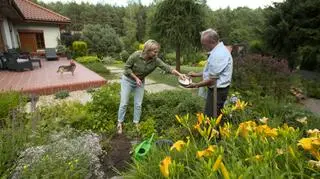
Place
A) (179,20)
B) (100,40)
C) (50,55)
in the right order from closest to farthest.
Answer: (179,20), (50,55), (100,40)

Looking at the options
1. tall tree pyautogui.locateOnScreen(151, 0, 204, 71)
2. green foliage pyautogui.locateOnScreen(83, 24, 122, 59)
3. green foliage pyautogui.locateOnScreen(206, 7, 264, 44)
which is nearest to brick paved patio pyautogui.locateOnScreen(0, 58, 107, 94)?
tall tree pyautogui.locateOnScreen(151, 0, 204, 71)

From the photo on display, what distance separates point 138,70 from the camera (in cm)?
457

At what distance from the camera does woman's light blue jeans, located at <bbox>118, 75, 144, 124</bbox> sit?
4.70 metres

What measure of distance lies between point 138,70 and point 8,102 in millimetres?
2579

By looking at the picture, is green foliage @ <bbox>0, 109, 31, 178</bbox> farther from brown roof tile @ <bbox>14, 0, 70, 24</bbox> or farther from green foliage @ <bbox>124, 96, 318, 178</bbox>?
brown roof tile @ <bbox>14, 0, 70, 24</bbox>

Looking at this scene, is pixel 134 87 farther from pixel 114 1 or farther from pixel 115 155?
pixel 114 1

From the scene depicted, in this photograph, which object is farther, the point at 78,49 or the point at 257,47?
the point at 78,49

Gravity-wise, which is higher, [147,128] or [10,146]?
[10,146]

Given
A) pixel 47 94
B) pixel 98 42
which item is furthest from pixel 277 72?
pixel 98 42

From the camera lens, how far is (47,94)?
9.22 meters

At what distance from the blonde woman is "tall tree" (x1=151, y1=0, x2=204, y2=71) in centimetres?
965

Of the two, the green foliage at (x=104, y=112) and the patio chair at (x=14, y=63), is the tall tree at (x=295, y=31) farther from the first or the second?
the patio chair at (x=14, y=63)

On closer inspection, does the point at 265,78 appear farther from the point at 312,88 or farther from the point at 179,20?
the point at 179,20

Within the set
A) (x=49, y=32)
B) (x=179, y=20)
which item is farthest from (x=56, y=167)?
A: (x=49, y=32)
